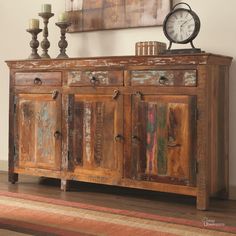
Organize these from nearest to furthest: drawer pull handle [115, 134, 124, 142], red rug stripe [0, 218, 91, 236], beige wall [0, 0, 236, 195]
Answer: red rug stripe [0, 218, 91, 236] → drawer pull handle [115, 134, 124, 142] → beige wall [0, 0, 236, 195]

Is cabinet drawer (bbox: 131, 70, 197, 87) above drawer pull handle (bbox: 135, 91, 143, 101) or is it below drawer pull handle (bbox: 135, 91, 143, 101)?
above

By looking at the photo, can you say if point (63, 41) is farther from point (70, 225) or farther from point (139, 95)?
point (70, 225)

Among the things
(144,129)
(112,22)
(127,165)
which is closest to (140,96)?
(144,129)

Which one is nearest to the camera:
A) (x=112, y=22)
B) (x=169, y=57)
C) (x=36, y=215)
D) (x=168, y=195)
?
(x=36, y=215)

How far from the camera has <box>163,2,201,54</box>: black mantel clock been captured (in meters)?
2.61

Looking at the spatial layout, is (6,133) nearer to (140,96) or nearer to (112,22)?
(112,22)

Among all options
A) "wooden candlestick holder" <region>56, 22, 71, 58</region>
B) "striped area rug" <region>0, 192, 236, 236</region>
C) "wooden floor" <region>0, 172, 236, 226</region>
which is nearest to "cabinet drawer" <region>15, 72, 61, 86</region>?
"wooden candlestick holder" <region>56, 22, 71, 58</region>

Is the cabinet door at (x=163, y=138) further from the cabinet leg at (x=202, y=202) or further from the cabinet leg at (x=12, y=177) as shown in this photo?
the cabinet leg at (x=12, y=177)

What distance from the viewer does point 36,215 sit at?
235 cm

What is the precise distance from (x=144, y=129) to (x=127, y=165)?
0.78ft

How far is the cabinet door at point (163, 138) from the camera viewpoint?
250 centimetres

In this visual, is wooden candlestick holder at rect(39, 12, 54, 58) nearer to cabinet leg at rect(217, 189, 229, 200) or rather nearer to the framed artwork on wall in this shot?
the framed artwork on wall

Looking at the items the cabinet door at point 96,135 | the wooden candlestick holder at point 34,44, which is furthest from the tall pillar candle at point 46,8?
the cabinet door at point 96,135

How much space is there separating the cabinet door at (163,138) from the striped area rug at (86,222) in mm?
305
